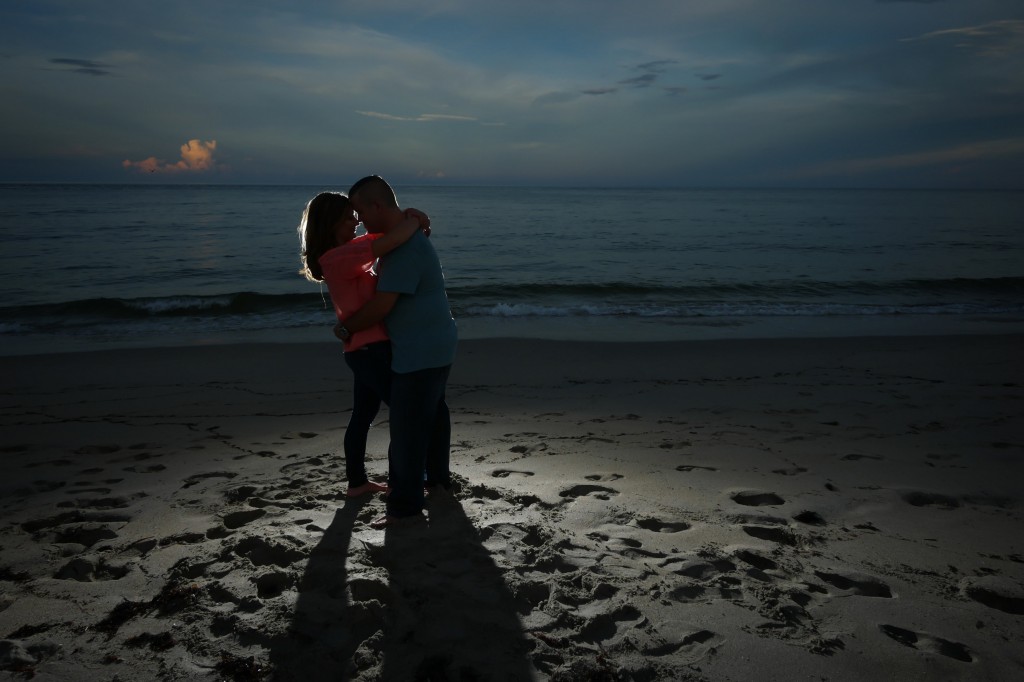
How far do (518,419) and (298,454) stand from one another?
73.6 inches

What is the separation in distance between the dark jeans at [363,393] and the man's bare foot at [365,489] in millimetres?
25

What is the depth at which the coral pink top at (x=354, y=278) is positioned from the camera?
10.5 ft

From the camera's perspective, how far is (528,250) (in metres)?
22.9

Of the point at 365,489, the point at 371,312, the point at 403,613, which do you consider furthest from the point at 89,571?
the point at 371,312

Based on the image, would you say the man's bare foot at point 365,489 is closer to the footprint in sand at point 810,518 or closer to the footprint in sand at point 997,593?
the footprint in sand at point 810,518

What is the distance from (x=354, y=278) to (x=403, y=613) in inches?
64.5

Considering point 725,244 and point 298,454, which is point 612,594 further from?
point 725,244

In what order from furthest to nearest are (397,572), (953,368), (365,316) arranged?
1. (953,368)
2. (365,316)
3. (397,572)

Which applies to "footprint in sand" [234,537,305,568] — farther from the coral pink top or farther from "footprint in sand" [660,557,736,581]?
"footprint in sand" [660,557,736,581]

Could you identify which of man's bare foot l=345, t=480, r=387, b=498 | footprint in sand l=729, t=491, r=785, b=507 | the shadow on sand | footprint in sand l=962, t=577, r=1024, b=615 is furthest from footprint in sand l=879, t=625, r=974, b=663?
man's bare foot l=345, t=480, r=387, b=498

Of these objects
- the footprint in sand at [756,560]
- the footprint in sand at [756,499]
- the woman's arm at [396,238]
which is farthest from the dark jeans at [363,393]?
the footprint in sand at [756,499]

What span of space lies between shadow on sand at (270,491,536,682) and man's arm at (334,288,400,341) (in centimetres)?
109

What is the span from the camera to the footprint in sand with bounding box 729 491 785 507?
3.64 metres

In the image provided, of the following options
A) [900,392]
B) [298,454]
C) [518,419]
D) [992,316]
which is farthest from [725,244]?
[298,454]
